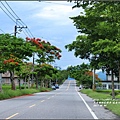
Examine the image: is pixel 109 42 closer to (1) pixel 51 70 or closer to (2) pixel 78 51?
(2) pixel 78 51

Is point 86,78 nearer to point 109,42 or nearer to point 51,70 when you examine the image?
point 51,70

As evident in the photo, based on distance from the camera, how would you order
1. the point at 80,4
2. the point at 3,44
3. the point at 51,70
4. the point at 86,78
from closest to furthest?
the point at 80,4
the point at 3,44
the point at 51,70
the point at 86,78

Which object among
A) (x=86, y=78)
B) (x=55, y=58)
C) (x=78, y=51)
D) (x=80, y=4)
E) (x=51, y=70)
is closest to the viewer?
(x=80, y=4)

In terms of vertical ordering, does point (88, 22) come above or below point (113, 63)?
above

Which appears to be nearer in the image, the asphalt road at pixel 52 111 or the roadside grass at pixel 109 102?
the asphalt road at pixel 52 111

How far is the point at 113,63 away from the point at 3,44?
1160 centimetres

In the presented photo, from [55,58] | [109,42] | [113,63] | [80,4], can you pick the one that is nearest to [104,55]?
[113,63]

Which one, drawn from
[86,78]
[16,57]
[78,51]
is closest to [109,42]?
[78,51]

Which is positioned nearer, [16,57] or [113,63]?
[113,63]

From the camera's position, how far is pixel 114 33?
20.3 m

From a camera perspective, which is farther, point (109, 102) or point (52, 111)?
point (109, 102)

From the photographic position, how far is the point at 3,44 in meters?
33.2

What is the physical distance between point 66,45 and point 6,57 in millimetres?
6381

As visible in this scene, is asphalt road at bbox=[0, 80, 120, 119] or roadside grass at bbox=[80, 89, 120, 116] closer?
asphalt road at bbox=[0, 80, 120, 119]
